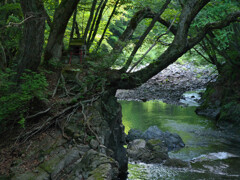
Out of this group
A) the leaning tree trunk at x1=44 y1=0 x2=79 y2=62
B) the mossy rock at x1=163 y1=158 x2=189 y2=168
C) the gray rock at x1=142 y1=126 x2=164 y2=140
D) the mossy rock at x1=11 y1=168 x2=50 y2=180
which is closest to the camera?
the mossy rock at x1=11 y1=168 x2=50 y2=180

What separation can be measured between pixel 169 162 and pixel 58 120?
16.0 ft

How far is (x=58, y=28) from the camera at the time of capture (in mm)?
8320

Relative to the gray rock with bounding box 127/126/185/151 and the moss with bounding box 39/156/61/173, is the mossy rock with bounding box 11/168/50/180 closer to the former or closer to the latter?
the moss with bounding box 39/156/61/173

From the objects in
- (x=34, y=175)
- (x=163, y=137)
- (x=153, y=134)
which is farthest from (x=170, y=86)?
(x=34, y=175)

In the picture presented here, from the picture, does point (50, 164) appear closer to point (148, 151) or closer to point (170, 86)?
point (148, 151)

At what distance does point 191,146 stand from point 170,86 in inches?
510

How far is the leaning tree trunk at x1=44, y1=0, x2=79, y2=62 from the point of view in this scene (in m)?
7.86

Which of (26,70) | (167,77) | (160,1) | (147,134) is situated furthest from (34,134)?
(167,77)

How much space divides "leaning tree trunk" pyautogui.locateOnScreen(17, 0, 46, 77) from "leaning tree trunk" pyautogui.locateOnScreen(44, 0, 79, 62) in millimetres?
1209

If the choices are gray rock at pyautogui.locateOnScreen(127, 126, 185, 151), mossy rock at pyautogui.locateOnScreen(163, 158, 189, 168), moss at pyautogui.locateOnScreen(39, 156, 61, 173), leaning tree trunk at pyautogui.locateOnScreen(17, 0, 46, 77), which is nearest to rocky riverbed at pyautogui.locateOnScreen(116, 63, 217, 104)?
gray rock at pyautogui.locateOnScreen(127, 126, 185, 151)

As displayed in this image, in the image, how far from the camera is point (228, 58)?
14148 millimetres

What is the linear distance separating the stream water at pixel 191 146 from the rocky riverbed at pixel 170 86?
→ 3.03 metres

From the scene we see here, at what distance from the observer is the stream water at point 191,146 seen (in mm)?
8094

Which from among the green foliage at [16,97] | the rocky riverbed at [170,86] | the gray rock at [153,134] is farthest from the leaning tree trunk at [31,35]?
the rocky riverbed at [170,86]
